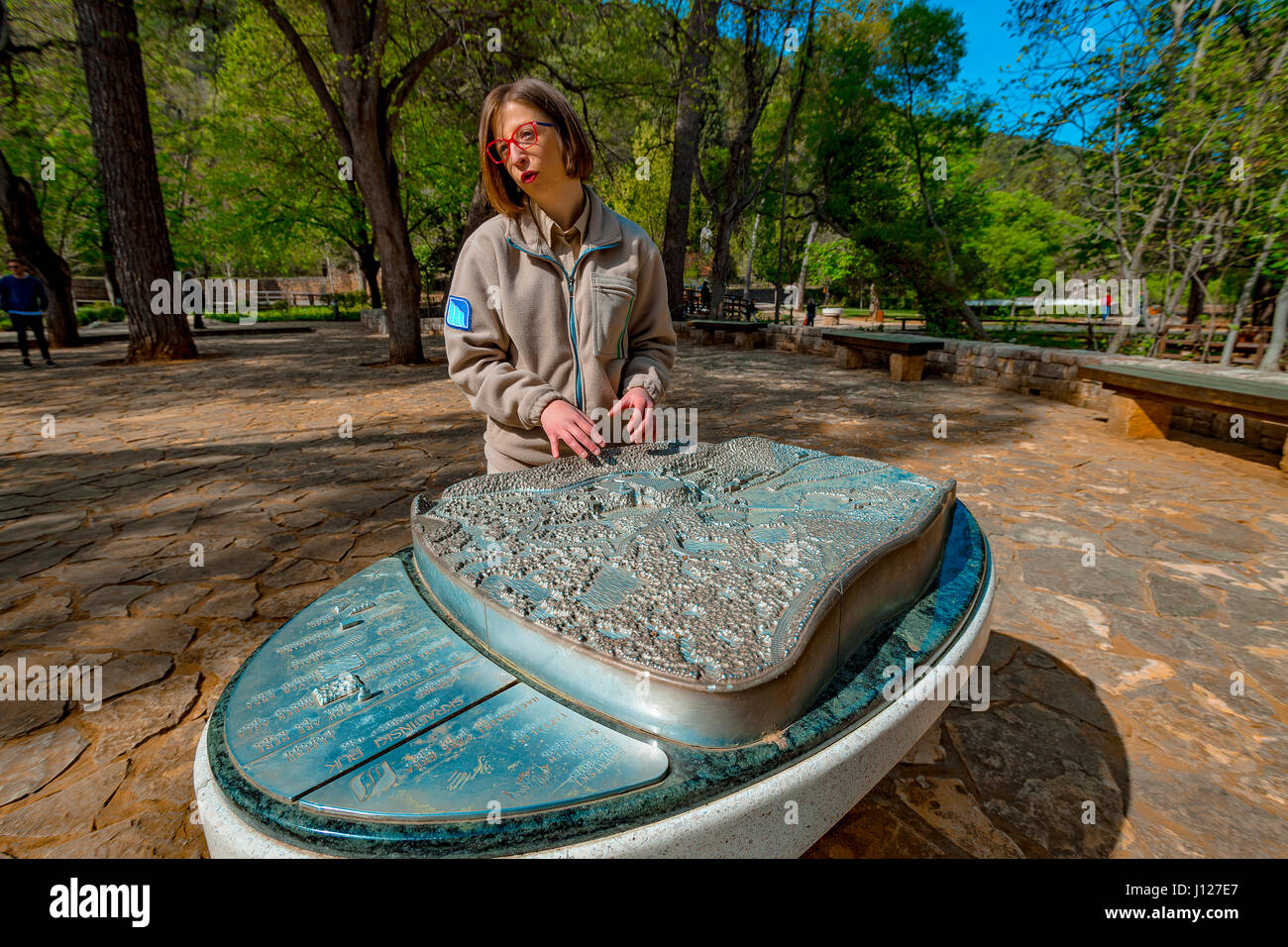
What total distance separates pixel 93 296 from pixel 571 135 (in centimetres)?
3936

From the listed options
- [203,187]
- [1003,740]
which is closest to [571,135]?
[1003,740]

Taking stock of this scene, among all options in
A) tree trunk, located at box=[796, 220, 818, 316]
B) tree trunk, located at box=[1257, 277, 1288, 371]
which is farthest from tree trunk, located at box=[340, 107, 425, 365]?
tree trunk, located at box=[796, 220, 818, 316]

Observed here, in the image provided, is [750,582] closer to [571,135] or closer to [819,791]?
[819,791]

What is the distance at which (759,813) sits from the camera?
33.1 inches

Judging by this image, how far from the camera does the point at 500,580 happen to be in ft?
3.72

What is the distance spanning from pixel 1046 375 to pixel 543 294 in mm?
7883

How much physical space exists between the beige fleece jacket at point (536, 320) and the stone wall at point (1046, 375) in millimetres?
6096

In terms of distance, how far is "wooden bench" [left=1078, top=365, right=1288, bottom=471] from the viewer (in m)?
4.24

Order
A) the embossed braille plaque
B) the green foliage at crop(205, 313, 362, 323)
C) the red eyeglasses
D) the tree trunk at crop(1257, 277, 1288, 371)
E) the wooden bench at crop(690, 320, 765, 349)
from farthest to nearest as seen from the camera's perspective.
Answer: the green foliage at crop(205, 313, 362, 323)
the wooden bench at crop(690, 320, 765, 349)
the tree trunk at crop(1257, 277, 1288, 371)
the red eyeglasses
the embossed braille plaque

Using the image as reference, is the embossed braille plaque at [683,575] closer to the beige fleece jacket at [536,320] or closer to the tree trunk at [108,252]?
the beige fleece jacket at [536,320]

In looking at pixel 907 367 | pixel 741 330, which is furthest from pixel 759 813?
pixel 741 330

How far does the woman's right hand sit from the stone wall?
625cm

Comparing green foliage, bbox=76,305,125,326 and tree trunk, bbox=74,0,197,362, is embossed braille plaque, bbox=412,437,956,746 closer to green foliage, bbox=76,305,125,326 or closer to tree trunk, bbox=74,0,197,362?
tree trunk, bbox=74,0,197,362

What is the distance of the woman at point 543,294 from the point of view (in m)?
1.56
